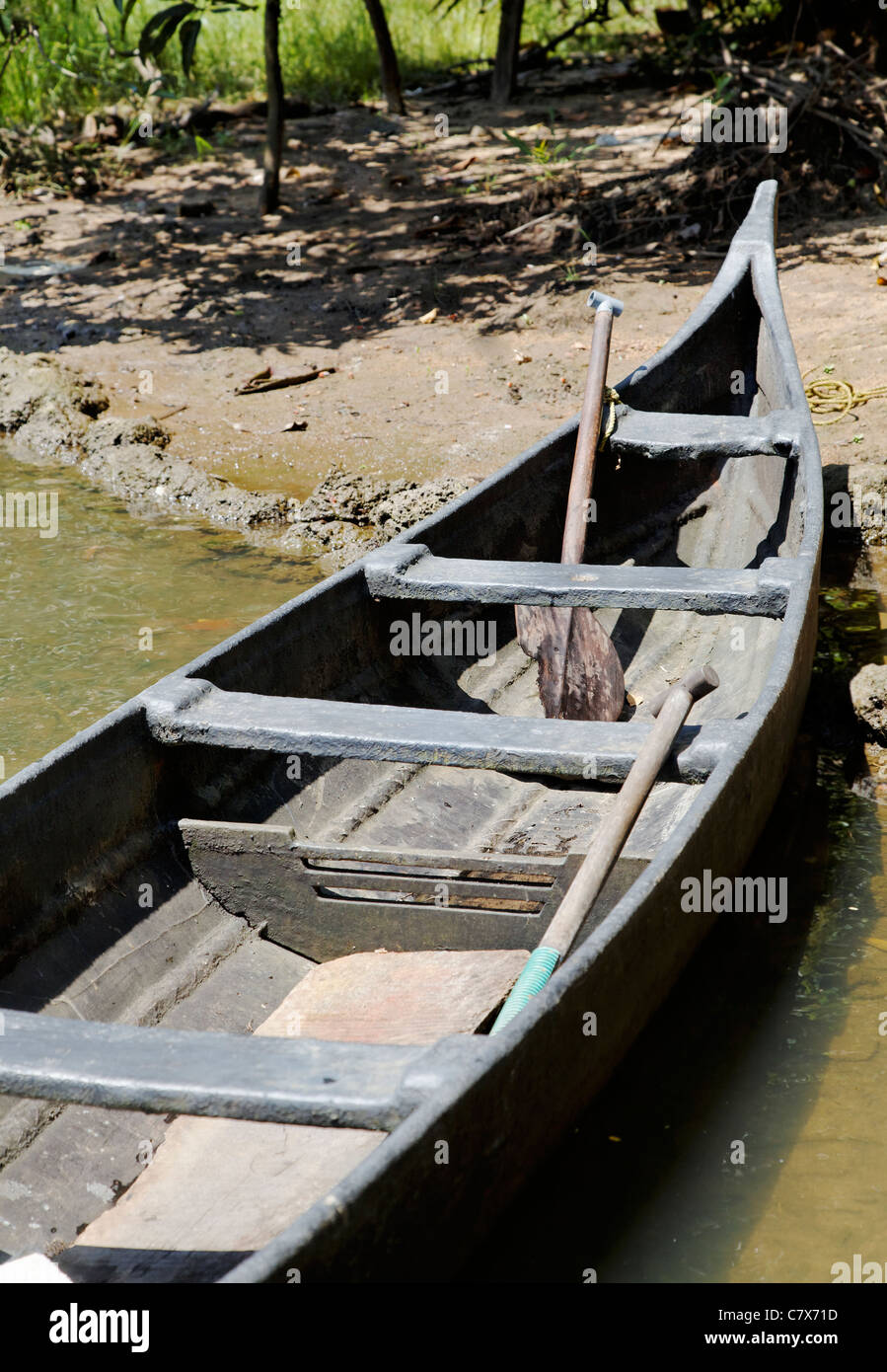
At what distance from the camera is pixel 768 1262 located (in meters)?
2.39

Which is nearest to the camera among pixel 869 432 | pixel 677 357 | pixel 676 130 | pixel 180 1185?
pixel 180 1185

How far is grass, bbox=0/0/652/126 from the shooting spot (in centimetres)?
1082

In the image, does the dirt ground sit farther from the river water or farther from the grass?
the river water

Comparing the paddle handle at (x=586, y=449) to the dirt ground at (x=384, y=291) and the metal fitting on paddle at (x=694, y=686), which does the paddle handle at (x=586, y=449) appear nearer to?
the metal fitting on paddle at (x=694, y=686)

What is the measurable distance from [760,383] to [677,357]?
1.43 ft

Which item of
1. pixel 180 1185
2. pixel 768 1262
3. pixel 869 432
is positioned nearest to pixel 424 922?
pixel 180 1185

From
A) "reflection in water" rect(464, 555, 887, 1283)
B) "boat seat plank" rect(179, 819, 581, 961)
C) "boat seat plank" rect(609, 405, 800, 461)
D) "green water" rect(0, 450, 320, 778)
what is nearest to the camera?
"reflection in water" rect(464, 555, 887, 1283)

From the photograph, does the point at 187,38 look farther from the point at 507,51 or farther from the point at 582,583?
the point at 582,583

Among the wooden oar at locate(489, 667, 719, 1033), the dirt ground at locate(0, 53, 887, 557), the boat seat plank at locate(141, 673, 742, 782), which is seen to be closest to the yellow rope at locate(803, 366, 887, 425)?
the dirt ground at locate(0, 53, 887, 557)

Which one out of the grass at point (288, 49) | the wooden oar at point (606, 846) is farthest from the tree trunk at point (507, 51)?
the wooden oar at point (606, 846)

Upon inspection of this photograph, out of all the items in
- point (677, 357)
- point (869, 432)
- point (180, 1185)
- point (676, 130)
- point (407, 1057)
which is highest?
point (676, 130)

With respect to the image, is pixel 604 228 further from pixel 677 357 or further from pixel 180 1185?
pixel 180 1185

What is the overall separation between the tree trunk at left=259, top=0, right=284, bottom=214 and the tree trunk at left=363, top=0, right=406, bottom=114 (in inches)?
80.7

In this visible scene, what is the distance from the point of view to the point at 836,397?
5.98 m
